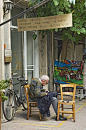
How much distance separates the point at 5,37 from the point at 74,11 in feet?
11.1

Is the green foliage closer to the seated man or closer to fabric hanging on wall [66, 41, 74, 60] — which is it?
fabric hanging on wall [66, 41, 74, 60]

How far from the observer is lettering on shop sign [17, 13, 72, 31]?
689 cm

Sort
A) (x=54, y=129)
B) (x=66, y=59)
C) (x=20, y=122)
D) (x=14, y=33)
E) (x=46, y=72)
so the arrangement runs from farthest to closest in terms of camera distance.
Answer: (x=66, y=59), (x=46, y=72), (x=14, y=33), (x=20, y=122), (x=54, y=129)

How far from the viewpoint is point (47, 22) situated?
7.14m

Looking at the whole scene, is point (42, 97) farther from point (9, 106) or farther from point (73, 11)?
point (73, 11)

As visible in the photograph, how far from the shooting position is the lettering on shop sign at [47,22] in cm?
689

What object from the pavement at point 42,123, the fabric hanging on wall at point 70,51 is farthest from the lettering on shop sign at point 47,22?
the fabric hanging on wall at point 70,51

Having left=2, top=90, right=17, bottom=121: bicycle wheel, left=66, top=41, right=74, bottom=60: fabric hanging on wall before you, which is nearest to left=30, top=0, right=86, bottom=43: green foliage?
left=66, top=41, right=74, bottom=60: fabric hanging on wall

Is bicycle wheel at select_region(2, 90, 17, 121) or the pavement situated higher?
bicycle wheel at select_region(2, 90, 17, 121)

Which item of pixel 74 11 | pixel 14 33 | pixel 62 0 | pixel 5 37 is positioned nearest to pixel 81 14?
pixel 74 11

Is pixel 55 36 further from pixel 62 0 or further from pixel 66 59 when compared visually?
pixel 62 0

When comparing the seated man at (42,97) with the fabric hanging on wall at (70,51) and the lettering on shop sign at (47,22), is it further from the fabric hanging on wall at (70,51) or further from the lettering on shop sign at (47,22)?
the fabric hanging on wall at (70,51)

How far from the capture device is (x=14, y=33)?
9.29 m

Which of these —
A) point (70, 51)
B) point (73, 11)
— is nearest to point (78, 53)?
point (70, 51)
